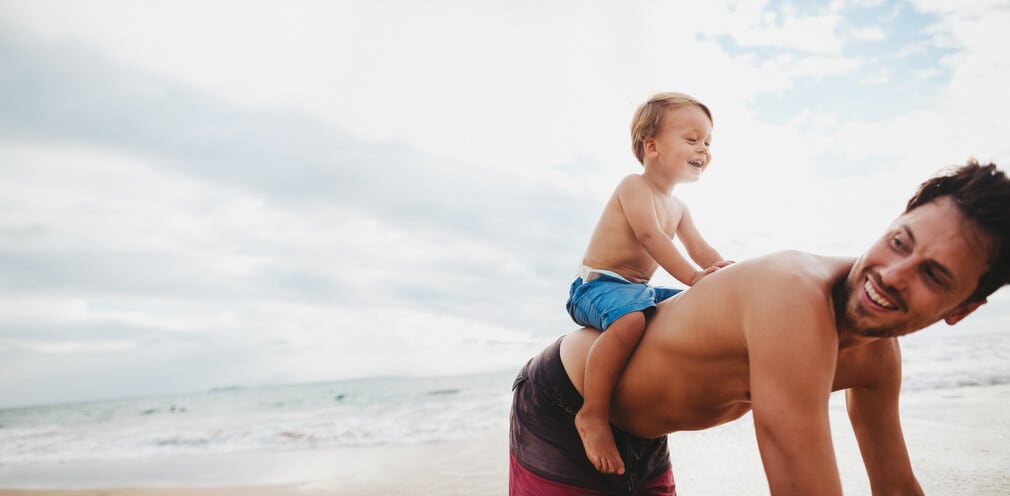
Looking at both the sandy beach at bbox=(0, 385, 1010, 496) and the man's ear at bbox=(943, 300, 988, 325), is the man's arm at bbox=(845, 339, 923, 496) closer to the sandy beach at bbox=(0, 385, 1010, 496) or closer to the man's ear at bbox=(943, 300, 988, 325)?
the man's ear at bbox=(943, 300, 988, 325)

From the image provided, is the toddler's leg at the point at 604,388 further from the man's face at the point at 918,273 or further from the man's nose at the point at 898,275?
the man's nose at the point at 898,275

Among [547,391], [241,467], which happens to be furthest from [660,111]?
[241,467]

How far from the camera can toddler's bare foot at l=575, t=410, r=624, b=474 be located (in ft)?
6.65

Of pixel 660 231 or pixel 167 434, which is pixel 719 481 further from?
pixel 167 434

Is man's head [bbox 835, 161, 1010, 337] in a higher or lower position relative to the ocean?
higher

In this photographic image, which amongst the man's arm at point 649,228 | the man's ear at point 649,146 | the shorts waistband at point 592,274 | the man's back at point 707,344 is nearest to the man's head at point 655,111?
the man's ear at point 649,146

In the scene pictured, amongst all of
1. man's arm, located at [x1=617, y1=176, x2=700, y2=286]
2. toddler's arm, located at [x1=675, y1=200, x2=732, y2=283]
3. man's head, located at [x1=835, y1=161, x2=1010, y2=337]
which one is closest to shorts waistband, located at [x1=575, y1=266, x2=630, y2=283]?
man's arm, located at [x1=617, y1=176, x2=700, y2=286]

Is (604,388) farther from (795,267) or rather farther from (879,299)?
(879,299)

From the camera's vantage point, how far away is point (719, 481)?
4535 mm

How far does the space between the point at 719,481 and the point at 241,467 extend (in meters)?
6.53

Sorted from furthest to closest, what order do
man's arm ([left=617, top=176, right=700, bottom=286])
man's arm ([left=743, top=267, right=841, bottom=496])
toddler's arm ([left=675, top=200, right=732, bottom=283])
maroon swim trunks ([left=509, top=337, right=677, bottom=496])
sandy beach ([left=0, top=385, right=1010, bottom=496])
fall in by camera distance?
sandy beach ([left=0, top=385, right=1010, bottom=496])
toddler's arm ([left=675, top=200, right=732, bottom=283])
man's arm ([left=617, top=176, right=700, bottom=286])
maroon swim trunks ([left=509, top=337, right=677, bottom=496])
man's arm ([left=743, top=267, right=841, bottom=496])

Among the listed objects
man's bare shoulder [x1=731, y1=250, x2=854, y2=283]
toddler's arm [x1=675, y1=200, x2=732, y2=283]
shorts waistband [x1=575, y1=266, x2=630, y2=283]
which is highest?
toddler's arm [x1=675, y1=200, x2=732, y2=283]

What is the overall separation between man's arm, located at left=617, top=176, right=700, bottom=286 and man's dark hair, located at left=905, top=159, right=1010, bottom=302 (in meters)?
1.01

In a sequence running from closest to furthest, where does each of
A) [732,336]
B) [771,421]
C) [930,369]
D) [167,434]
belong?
1. [771,421]
2. [732,336]
3. [930,369]
4. [167,434]
